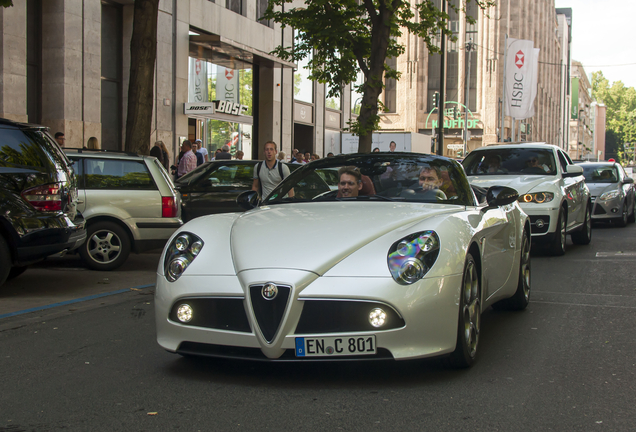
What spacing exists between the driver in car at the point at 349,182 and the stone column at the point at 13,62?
13.0m

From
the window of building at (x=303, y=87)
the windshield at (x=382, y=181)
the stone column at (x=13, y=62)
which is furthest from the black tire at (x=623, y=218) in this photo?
the window of building at (x=303, y=87)

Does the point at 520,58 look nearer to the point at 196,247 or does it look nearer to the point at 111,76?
the point at 111,76

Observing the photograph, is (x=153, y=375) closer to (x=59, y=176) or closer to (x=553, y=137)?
(x=59, y=176)

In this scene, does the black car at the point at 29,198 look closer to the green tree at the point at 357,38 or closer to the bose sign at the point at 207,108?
the green tree at the point at 357,38

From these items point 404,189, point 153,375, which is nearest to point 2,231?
point 153,375

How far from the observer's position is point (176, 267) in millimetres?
4277

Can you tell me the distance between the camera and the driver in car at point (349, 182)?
5.50 meters

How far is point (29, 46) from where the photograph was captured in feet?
59.7

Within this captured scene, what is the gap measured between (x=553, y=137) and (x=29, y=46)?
9745 centimetres

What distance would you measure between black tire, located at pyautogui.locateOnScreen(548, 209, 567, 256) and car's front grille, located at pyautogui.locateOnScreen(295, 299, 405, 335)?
744 centimetres

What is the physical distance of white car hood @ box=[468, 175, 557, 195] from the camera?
10742 millimetres

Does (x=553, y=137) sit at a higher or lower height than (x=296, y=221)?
higher

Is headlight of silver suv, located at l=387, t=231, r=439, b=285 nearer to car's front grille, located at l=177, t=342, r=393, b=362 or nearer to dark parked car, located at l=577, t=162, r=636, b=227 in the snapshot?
car's front grille, located at l=177, t=342, r=393, b=362

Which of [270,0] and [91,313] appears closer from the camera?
[91,313]
